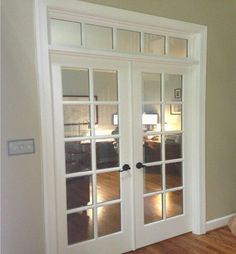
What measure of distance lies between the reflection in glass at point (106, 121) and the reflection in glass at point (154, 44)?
0.72 meters

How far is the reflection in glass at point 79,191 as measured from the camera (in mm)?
2469

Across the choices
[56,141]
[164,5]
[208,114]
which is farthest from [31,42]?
[208,114]

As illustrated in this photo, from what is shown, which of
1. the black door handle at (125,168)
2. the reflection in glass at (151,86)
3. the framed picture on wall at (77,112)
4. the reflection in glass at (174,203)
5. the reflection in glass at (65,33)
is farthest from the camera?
the reflection in glass at (174,203)

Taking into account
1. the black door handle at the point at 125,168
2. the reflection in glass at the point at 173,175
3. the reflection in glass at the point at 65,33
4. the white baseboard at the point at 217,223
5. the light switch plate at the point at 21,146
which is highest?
the reflection in glass at the point at 65,33

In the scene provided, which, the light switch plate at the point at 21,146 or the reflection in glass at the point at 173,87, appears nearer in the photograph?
the light switch plate at the point at 21,146

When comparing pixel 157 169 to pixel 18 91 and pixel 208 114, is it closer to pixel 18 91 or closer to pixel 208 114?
pixel 208 114

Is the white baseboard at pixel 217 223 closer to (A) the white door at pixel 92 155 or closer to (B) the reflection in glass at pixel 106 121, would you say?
(A) the white door at pixel 92 155

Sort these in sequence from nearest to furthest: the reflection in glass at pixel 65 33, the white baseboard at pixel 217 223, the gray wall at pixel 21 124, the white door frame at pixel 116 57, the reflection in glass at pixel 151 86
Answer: the gray wall at pixel 21 124 < the white door frame at pixel 116 57 < the reflection in glass at pixel 65 33 < the reflection in glass at pixel 151 86 < the white baseboard at pixel 217 223

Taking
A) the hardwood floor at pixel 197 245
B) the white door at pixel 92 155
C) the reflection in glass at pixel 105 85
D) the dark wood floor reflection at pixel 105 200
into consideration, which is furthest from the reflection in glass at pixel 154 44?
the hardwood floor at pixel 197 245

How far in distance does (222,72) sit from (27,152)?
246 centimetres

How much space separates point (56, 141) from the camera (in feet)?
7.73

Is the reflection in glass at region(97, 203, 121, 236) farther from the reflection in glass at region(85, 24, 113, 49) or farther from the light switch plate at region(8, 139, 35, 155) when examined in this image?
the reflection in glass at region(85, 24, 113, 49)

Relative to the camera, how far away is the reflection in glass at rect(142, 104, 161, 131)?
2.87 meters

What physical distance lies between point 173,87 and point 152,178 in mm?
1049
